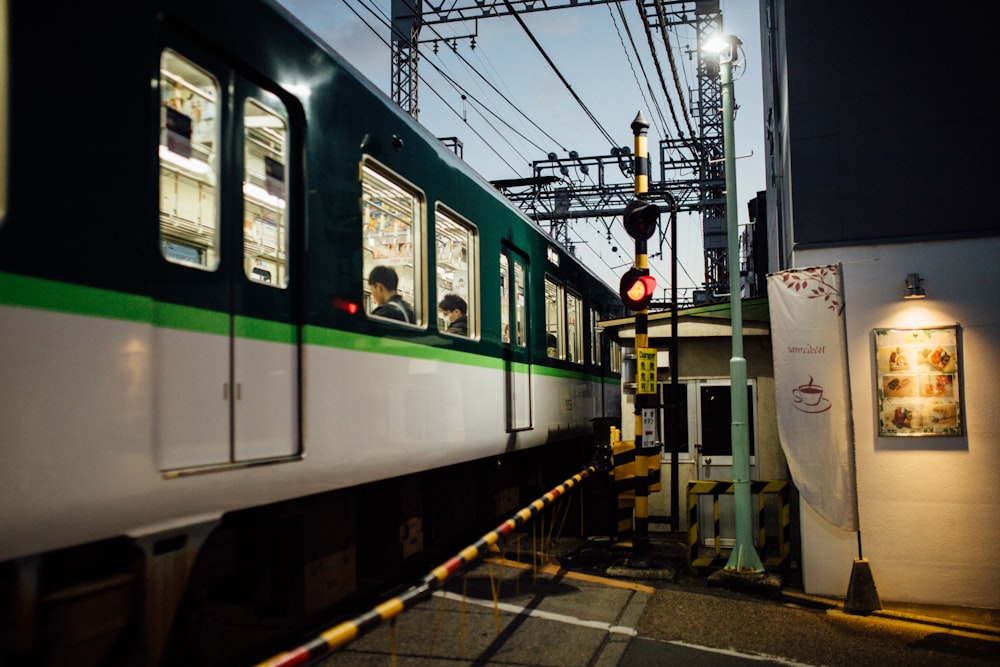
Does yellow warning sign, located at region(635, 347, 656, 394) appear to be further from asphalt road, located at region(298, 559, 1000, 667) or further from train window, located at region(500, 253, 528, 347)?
asphalt road, located at region(298, 559, 1000, 667)

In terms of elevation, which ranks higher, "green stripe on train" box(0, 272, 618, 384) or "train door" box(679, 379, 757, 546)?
"green stripe on train" box(0, 272, 618, 384)

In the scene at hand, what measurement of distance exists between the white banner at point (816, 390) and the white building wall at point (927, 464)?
0.09 meters

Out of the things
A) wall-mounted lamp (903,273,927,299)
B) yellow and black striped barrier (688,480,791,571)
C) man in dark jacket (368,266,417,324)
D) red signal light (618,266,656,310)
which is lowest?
yellow and black striped barrier (688,480,791,571)

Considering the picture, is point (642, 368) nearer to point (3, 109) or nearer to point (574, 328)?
point (574, 328)

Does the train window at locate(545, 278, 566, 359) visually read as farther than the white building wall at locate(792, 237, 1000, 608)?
Yes

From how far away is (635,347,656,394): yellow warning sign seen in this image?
8148 mm

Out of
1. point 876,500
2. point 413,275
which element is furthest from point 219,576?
point 876,500

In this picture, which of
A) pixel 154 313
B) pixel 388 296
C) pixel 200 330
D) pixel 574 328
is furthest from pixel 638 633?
pixel 574 328

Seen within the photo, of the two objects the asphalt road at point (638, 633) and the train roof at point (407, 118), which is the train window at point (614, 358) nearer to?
the train roof at point (407, 118)

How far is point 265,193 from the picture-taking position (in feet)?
14.2

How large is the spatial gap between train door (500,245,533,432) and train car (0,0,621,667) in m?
1.64

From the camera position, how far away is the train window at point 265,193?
4.18m

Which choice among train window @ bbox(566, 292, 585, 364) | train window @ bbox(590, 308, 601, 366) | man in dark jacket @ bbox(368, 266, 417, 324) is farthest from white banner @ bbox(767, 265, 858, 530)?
train window @ bbox(590, 308, 601, 366)

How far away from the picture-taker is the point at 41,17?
3059 mm
